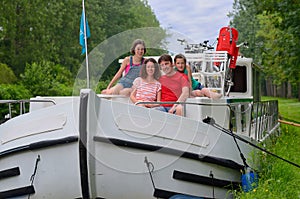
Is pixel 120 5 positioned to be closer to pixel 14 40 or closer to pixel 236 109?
pixel 14 40

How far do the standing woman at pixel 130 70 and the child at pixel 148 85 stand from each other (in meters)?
0.35

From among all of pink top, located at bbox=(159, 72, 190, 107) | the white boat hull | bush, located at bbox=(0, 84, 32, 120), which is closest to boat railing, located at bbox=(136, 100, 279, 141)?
pink top, located at bbox=(159, 72, 190, 107)

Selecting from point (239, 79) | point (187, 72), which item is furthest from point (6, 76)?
point (187, 72)

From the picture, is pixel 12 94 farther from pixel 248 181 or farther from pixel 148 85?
→ pixel 248 181

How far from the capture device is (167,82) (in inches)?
310

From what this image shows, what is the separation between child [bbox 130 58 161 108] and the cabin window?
4771 millimetres

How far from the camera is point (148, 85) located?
7.85m

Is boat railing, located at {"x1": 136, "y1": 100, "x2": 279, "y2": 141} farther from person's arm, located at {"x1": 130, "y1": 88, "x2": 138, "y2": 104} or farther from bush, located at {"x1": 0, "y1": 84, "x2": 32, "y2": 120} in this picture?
bush, located at {"x1": 0, "y1": 84, "x2": 32, "y2": 120}

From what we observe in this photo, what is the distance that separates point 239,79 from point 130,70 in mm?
4399

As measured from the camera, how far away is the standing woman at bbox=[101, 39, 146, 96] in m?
8.42

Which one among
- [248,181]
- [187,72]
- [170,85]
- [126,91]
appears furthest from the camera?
[187,72]

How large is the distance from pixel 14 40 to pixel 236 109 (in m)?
30.4

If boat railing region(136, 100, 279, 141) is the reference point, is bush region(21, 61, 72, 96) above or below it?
above

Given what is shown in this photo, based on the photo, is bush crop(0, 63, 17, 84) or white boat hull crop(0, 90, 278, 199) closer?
white boat hull crop(0, 90, 278, 199)
